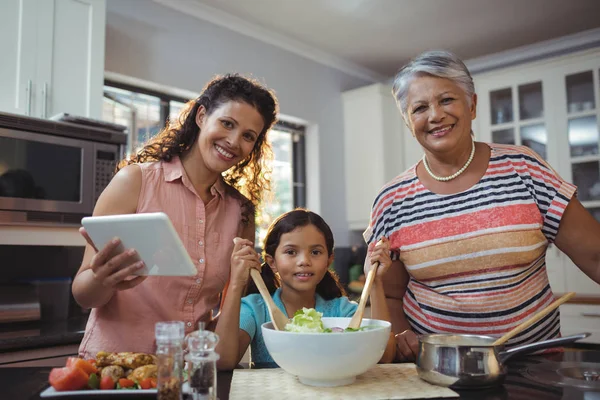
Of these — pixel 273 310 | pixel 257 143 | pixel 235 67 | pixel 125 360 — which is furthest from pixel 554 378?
pixel 235 67

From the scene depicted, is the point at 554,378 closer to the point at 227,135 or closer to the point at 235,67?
the point at 227,135

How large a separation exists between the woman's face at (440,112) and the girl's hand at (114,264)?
76cm

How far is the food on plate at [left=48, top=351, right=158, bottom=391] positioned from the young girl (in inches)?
10.6

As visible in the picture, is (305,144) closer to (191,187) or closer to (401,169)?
(401,169)

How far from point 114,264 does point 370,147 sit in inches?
131

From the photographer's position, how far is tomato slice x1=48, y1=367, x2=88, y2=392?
74 cm

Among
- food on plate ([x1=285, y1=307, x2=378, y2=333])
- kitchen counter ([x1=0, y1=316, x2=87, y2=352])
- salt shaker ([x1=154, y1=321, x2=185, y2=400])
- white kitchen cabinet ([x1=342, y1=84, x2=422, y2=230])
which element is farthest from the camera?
white kitchen cabinet ([x1=342, y1=84, x2=422, y2=230])

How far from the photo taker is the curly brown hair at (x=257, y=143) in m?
1.33

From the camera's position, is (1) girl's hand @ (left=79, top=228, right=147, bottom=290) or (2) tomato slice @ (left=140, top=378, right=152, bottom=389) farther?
(1) girl's hand @ (left=79, top=228, right=147, bottom=290)

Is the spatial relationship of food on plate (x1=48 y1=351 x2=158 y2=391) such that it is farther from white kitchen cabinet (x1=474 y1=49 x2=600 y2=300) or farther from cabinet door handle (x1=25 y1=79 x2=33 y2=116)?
white kitchen cabinet (x1=474 y1=49 x2=600 y2=300)

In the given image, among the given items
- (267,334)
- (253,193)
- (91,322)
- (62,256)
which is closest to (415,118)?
(253,193)

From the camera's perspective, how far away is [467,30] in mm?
3646

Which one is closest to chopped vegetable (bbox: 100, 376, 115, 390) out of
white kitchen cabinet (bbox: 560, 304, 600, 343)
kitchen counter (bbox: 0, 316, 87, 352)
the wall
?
kitchen counter (bbox: 0, 316, 87, 352)

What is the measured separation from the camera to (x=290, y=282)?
4.45ft
